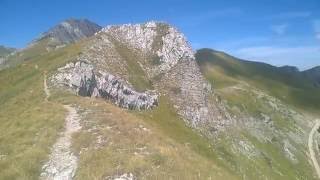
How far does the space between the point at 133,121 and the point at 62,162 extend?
591 inches

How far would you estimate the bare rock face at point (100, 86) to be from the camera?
77500mm

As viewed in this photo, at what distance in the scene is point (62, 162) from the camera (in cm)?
4197

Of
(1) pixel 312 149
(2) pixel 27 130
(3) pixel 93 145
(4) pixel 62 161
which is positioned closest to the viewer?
(4) pixel 62 161

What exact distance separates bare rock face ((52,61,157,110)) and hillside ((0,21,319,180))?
0.22 metres

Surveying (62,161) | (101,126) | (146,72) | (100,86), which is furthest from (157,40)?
(62,161)

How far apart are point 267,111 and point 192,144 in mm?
90367

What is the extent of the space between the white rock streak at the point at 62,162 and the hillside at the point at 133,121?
0.34 feet

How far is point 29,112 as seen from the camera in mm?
57906

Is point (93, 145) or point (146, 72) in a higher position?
point (146, 72)

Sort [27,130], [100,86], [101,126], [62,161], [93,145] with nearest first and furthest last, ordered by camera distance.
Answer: [62,161] < [93,145] < [101,126] < [27,130] < [100,86]

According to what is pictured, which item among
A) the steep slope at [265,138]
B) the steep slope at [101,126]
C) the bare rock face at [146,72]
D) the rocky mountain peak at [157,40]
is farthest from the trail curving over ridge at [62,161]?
the rocky mountain peak at [157,40]

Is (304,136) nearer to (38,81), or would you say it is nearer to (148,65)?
(148,65)

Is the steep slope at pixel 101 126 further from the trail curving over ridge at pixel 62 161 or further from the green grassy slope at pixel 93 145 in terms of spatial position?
the trail curving over ridge at pixel 62 161

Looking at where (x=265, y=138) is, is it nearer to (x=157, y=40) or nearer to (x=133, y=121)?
(x=157, y=40)
